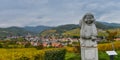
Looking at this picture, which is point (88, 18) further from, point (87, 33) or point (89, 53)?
point (89, 53)

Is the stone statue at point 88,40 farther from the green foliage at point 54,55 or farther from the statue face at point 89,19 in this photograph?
the green foliage at point 54,55

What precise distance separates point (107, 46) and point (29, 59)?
2583cm

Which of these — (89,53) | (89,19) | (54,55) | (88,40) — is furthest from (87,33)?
(54,55)

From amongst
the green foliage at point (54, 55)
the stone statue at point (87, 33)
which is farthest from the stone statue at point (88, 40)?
the green foliage at point (54, 55)

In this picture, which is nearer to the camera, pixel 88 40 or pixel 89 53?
pixel 89 53

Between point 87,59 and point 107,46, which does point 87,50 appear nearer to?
point 87,59

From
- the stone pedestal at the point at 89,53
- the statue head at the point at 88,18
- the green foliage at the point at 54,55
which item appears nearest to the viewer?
the statue head at the point at 88,18

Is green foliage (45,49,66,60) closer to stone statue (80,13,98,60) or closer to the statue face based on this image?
stone statue (80,13,98,60)

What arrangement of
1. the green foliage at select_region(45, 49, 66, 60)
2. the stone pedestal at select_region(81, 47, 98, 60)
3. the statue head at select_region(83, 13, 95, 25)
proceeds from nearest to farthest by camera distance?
the statue head at select_region(83, 13, 95, 25), the stone pedestal at select_region(81, 47, 98, 60), the green foliage at select_region(45, 49, 66, 60)

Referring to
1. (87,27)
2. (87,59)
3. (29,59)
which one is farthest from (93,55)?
(29,59)

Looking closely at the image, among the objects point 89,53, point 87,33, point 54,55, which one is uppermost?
point 87,33

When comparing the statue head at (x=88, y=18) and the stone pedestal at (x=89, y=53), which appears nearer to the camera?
the statue head at (x=88, y=18)

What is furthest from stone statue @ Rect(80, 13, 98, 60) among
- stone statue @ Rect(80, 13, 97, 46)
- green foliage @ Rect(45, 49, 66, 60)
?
green foliage @ Rect(45, 49, 66, 60)

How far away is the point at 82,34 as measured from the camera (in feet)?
67.1
